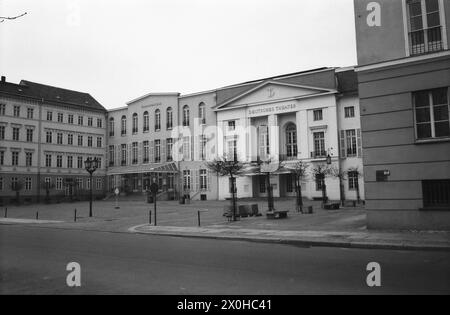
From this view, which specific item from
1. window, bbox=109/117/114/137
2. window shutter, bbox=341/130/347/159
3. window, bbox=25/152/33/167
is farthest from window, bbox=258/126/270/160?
window, bbox=25/152/33/167

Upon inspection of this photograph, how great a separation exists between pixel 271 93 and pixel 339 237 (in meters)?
37.2

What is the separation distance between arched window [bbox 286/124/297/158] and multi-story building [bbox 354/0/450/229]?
3309 cm

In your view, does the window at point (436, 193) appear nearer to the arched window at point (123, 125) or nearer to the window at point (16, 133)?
the window at point (16, 133)

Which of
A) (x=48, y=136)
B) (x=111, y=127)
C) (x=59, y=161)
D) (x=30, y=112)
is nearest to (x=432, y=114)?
(x=30, y=112)

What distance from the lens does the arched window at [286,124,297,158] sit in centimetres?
4964

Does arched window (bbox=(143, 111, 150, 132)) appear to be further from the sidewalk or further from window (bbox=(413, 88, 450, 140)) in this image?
window (bbox=(413, 88, 450, 140))

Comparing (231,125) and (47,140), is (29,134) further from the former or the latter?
(231,125)

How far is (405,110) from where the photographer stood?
1566 cm

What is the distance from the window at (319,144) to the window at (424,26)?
30.9 m

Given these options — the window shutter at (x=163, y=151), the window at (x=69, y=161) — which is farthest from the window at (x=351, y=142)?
the window at (x=69, y=161)

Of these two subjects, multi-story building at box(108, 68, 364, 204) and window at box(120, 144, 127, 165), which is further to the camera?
window at box(120, 144, 127, 165)

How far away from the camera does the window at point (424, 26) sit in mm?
15297

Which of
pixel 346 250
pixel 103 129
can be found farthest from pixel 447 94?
pixel 103 129
